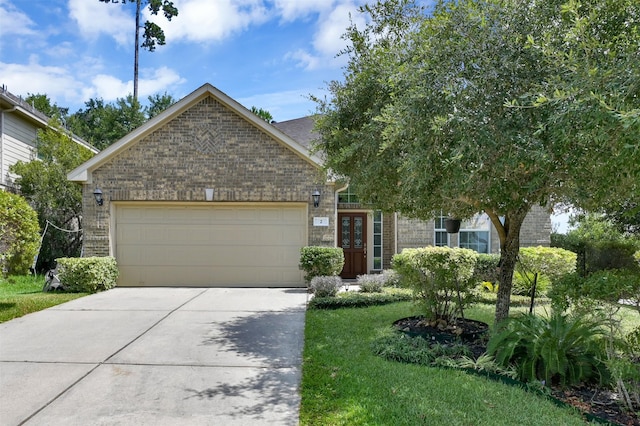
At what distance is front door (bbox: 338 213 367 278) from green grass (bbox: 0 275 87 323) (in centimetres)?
749

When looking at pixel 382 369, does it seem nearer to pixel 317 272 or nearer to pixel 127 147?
pixel 317 272

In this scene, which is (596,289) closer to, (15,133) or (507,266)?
(507,266)

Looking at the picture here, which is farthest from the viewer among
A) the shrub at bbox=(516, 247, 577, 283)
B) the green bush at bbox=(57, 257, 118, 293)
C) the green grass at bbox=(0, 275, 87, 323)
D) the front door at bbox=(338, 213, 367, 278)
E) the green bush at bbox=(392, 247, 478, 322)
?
the front door at bbox=(338, 213, 367, 278)

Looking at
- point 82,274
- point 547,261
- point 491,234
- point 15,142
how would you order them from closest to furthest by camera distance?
1. point 82,274
2. point 547,261
3. point 491,234
4. point 15,142

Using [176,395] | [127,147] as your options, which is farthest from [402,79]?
[127,147]

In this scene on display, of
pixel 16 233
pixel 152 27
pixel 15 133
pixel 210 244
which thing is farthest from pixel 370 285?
pixel 152 27

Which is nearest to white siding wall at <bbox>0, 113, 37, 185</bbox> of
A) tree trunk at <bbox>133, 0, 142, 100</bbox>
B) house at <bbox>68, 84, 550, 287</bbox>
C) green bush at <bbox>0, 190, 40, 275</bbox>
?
house at <bbox>68, 84, 550, 287</bbox>

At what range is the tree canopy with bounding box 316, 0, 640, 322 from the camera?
9.68ft

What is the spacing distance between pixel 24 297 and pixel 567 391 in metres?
10.9

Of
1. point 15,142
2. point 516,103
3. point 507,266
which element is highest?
point 15,142

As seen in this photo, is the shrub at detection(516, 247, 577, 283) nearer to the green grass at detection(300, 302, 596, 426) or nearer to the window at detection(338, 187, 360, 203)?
the window at detection(338, 187, 360, 203)

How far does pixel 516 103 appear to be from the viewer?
3701 millimetres

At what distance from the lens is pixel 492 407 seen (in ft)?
11.8

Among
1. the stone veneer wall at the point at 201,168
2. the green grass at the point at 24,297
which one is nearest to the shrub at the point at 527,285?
the stone veneer wall at the point at 201,168
